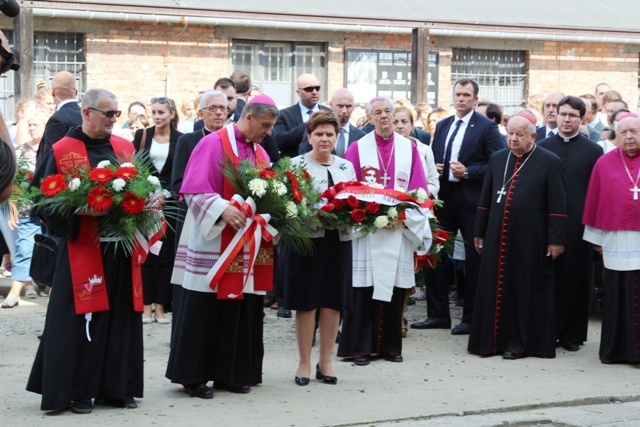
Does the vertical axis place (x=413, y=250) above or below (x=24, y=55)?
below

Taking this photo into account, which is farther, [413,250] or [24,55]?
[24,55]

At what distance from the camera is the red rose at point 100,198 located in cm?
723

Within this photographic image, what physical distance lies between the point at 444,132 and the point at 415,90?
1138cm

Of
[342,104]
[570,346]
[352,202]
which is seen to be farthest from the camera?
[342,104]

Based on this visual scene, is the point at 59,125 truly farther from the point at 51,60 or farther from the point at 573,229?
the point at 51,60

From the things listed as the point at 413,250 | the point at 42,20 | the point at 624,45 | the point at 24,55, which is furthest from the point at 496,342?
the point at 624,45

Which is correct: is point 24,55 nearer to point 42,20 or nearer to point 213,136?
point 42,20

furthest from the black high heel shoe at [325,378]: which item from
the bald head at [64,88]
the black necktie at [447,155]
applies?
the black necktie at [447,155]

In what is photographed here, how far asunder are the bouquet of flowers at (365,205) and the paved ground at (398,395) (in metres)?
1.15

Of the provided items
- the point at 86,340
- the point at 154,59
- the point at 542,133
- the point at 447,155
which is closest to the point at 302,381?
the point at 86,340

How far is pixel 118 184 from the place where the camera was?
727 cm

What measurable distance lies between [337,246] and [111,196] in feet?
6.28

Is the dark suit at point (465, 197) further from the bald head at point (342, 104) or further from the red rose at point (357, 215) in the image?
the red rose at point (357, 215)

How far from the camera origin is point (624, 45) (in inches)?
1027
